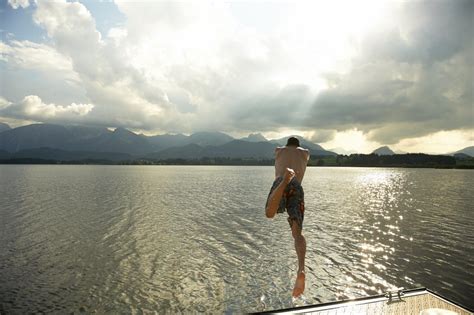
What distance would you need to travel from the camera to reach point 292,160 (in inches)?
335

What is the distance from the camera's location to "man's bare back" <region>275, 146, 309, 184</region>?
848cm

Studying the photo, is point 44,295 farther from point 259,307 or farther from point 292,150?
point 292,150

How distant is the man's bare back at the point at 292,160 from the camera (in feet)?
27.8

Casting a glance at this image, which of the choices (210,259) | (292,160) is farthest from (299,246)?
(210,259)

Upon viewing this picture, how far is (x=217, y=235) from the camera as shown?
2809 cm

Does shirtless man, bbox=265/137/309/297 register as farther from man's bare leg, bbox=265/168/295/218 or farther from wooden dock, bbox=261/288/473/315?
wooden dock, bbox=261/288/473/315

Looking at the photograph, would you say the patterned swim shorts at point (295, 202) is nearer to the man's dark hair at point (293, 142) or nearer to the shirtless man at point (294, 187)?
the shirtless man at point (294, 187)

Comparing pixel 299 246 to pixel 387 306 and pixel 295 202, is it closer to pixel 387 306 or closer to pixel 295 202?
pixel 295 202

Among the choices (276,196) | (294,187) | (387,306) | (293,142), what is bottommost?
(387,306)

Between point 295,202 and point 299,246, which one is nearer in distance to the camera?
point 299,246

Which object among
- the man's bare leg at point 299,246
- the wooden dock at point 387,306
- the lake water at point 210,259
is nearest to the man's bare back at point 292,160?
the man's bare leg at point 299,246

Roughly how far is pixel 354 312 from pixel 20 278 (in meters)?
18.8

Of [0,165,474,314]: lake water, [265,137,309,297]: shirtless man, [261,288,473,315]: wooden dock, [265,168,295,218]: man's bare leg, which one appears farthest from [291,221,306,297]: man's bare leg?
[0,165,474,314]: lake water

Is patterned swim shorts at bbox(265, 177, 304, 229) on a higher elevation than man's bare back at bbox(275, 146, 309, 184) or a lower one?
lower
